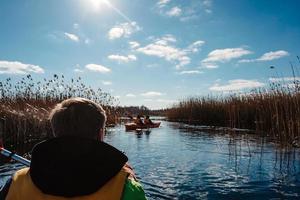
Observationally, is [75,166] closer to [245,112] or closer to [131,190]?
[131,190]

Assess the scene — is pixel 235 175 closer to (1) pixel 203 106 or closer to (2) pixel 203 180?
(2) pixel 203 180

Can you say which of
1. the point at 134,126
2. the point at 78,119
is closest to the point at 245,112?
the point at 134,126

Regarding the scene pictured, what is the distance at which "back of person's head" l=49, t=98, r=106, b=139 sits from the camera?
220 centimetres

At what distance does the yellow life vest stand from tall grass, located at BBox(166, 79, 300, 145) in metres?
8.78

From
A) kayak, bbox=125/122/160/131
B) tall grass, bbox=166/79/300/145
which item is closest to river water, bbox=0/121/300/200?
tall grass, bbox=166/79/300/145

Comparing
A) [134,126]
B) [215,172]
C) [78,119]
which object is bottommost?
[215,172]

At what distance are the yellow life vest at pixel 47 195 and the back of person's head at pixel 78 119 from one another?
322 millimetres

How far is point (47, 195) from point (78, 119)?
0.47 meters

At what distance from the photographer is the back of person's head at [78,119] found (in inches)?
86.7

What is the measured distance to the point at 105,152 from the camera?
2.05 metres

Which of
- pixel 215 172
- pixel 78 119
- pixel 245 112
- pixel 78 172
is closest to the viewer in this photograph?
pixel 78 172

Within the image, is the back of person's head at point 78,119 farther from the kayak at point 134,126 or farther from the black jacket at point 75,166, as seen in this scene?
the kayak at point 134,126

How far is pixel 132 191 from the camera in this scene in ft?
6.80

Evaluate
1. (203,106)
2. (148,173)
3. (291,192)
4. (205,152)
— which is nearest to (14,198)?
(291,192)
